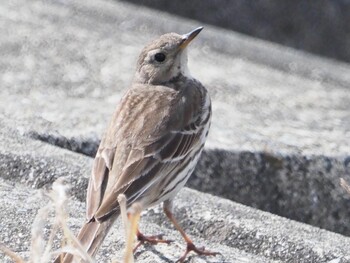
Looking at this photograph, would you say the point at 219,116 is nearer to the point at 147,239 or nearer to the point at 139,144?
the point at 139,144

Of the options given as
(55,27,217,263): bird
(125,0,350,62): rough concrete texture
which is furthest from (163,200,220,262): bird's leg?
(125,0,350,62): rough concrete texture

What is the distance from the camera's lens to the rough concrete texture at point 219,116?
4.86m

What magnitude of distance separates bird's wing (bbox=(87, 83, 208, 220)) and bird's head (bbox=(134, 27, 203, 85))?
16 cm

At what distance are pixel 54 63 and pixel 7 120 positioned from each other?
1395mm

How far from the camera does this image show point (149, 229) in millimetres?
4691

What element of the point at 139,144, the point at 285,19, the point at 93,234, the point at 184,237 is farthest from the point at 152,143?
the point at 285,19

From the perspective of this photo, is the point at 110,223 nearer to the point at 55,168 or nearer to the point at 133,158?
the point at 133,158

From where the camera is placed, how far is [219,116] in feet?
20.7

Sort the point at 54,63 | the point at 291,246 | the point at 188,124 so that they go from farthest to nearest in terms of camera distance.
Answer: the point at 54,63
the point at 188,124
the point at 291,246

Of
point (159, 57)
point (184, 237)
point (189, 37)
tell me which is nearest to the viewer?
point (184, 237)

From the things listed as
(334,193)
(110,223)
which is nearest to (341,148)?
(334,193)

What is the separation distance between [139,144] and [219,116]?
178cm

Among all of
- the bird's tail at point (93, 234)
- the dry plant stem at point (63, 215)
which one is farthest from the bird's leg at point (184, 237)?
the dry plant stem at point (63, 215)

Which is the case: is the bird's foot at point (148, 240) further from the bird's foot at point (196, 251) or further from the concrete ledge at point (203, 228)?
the bird's foot at point (196, 251)
